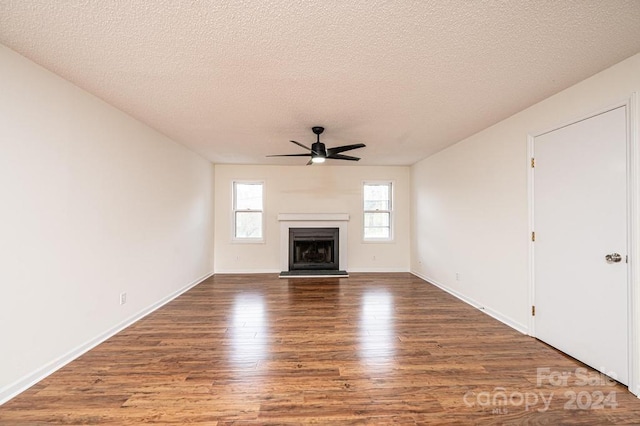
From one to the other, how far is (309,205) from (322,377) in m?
4.15

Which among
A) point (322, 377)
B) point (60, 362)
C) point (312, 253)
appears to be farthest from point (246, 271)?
point (322, 377)

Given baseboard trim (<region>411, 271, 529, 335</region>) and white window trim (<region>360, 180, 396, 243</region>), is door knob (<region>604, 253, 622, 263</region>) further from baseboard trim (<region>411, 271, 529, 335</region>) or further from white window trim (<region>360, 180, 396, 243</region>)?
white window trim (<region>360, 180, 396, 243</region>)

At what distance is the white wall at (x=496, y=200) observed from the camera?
7.06 feet

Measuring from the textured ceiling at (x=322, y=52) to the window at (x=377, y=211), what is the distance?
10.1 feet

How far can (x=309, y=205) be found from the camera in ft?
19.1

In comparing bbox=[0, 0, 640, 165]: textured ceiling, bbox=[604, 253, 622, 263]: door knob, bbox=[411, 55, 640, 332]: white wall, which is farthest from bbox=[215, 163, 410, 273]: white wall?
bbox=[604, 253, 622, 263]: door knob

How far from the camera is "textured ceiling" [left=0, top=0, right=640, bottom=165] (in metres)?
1.41

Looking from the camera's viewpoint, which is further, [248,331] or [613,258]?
[248,331]

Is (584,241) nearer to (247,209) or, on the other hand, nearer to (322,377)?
(322,377)

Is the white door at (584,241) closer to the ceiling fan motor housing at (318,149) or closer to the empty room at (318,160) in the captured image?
the empty room at (318,160)

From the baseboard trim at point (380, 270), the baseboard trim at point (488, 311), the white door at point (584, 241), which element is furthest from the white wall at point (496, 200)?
the baseboard trim at point (380, 270)

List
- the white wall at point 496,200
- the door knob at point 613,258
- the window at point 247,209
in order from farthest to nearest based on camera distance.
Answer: the window at point 247,209 < the white wall at point 496,200 < the door knob at point 613,258

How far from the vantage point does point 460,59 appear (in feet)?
5.99

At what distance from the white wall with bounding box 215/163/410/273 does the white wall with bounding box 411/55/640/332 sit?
116cm
